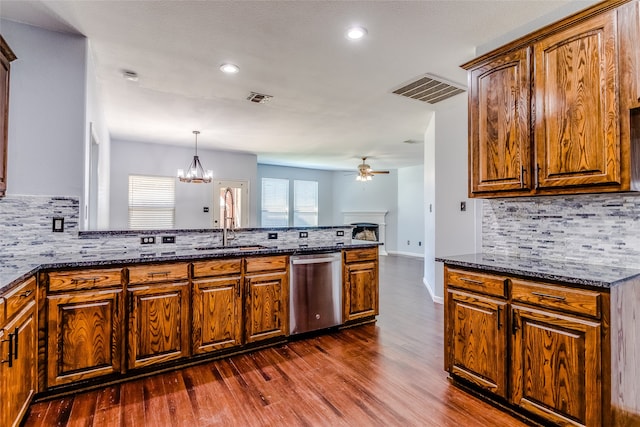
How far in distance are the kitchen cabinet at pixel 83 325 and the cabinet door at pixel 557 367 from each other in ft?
8.50

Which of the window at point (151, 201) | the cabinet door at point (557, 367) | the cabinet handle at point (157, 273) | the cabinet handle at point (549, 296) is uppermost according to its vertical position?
the window at point (151, 201)

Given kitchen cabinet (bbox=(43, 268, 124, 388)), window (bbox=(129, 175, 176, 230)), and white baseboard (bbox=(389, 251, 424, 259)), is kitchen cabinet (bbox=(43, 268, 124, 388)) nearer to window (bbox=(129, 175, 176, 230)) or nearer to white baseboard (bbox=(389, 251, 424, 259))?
window (bbox=(129, 175, 176, 230))

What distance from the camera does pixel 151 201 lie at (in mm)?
6629

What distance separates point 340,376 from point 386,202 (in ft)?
25.8

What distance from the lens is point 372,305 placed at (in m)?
3.67

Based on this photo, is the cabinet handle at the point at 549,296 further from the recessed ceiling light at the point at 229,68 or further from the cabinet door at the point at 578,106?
the recessed ceiling light at the point at 229,68

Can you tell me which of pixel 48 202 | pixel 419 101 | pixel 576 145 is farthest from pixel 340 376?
pixel 419 101

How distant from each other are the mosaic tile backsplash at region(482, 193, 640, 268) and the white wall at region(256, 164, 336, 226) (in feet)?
23.8

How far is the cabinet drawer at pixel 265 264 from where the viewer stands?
113 inches

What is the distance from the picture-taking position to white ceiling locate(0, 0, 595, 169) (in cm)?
226

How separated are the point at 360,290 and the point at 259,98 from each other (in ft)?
8.27

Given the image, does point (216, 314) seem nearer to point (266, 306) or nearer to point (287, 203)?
point (266, 306)

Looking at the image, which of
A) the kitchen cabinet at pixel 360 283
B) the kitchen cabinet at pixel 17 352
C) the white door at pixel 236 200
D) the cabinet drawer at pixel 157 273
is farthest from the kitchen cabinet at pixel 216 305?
the white door at pixel 236 200

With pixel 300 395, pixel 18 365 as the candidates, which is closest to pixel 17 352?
pixel 18 365
